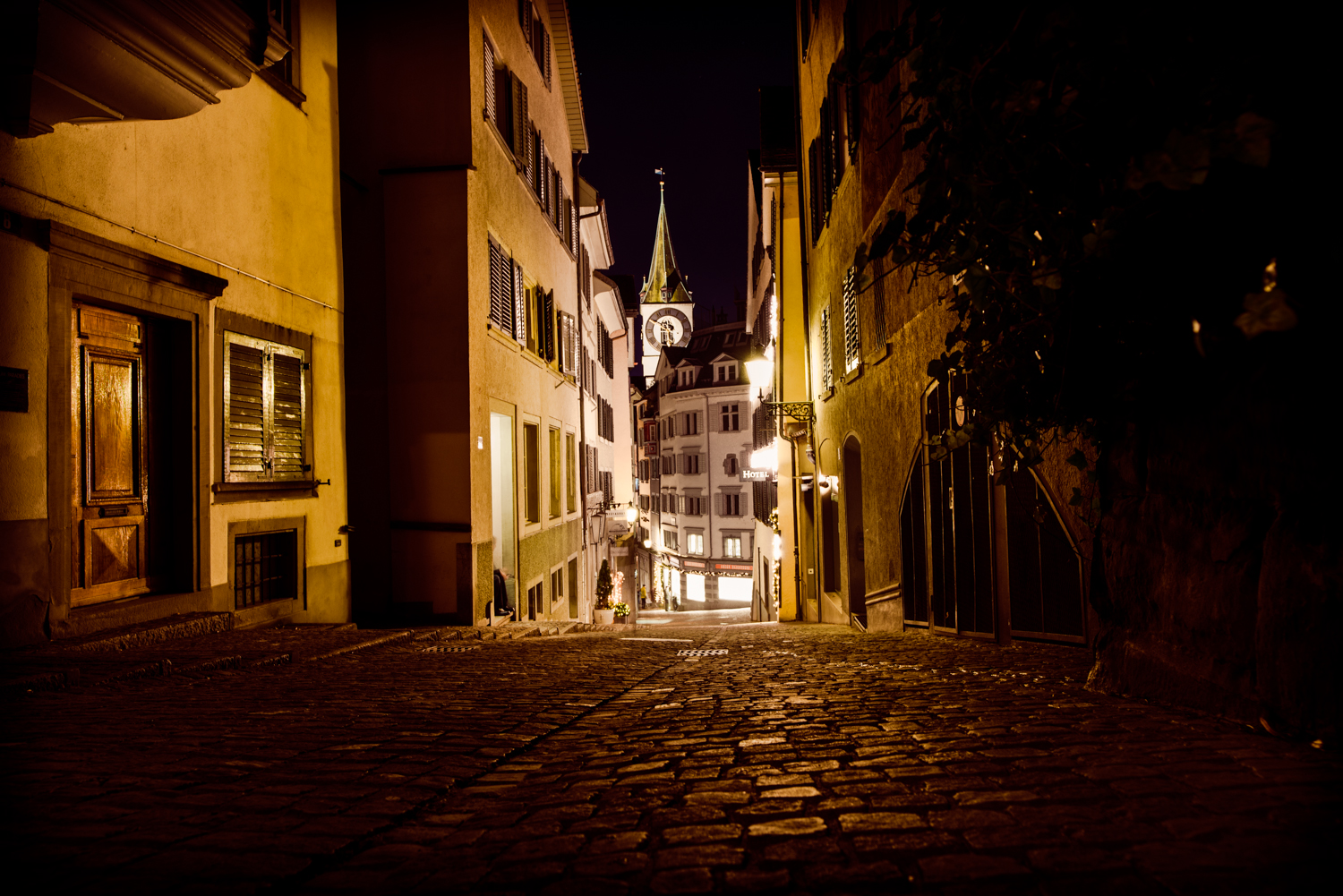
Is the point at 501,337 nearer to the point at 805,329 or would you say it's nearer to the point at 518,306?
the point at 518,306

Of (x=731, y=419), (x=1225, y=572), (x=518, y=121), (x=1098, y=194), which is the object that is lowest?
(x=1225, y=572)

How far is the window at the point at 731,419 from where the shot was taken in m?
48.6

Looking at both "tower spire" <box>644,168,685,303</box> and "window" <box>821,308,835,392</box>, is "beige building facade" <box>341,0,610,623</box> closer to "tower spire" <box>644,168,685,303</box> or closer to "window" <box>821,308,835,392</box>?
"window" <box>821,308,835,392</box>

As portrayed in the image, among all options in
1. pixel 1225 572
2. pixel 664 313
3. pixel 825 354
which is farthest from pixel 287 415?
pixel 664 313

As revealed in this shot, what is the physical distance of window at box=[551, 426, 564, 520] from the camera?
62.1ft

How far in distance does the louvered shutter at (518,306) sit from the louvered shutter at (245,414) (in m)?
6.36

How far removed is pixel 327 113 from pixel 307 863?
1059 cm

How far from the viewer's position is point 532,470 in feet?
56.1

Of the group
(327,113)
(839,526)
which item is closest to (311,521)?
(327,113)

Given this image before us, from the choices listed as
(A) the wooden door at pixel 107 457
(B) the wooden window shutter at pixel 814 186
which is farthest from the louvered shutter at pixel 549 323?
(A) the wooden door at pixel 107 457

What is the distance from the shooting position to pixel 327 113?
35.7 ft

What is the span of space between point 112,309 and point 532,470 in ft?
32.6

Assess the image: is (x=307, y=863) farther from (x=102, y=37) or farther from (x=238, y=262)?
(x=238, y=262)

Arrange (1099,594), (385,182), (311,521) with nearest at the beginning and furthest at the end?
(1099,594), (311,521), (385,182)
